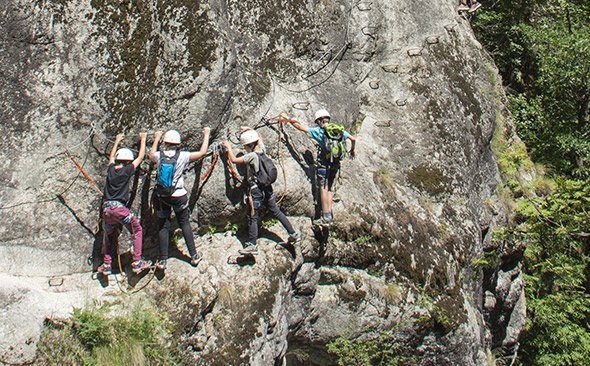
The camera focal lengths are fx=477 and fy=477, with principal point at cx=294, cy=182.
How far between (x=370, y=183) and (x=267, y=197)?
2656mm

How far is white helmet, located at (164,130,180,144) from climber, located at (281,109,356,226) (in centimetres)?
239

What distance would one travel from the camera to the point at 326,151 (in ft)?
28.2

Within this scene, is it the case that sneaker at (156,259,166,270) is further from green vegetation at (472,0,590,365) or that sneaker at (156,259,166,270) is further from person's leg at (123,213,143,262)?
green vegetation at (472,0,590,365)

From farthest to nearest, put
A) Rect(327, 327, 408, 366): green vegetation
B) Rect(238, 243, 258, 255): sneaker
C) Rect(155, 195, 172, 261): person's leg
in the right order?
Rect(327, 327, 408, 366): green vegetation → Rect(238, 243, 258, 255): sneaker → Rect(155, 195, 172, 261): person's leg

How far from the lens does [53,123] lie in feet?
25.4

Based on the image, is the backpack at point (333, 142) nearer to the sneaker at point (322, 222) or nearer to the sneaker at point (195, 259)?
the sneaker at point (322, 222)

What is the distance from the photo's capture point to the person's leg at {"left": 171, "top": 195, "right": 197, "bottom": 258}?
24.9 ft

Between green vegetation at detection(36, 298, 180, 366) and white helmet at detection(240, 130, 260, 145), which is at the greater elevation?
white helmet at detection(240, 130, 260, 145)

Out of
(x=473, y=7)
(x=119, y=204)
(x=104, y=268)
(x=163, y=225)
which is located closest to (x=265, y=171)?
(x=163, y=225)

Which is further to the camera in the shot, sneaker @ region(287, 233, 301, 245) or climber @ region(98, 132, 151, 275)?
sneaker @ region(287, 233, 301, 245)

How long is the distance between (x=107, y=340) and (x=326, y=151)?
4.68 meters

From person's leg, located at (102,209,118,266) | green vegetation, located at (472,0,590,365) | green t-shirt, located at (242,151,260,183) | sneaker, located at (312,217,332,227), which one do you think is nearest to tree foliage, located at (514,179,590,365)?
green vegetation, located at (472,0,590,365)

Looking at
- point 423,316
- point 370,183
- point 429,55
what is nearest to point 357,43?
point 429,55

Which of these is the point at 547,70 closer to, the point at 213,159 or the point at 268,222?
the point at 268,222
